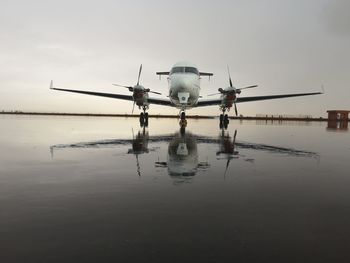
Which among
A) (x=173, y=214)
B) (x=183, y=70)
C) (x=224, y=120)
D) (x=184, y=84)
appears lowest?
(x=173, y=214)

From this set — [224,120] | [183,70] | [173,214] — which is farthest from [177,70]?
[173,214]

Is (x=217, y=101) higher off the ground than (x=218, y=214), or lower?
higher

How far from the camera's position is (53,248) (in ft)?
11.1

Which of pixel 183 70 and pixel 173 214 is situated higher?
pixel 183 70

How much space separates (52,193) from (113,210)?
5.54ft

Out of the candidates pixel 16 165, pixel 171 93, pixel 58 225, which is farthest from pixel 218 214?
pixel 171 93

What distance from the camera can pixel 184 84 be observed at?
27.8m

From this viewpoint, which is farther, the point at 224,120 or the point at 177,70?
the point at 224,120

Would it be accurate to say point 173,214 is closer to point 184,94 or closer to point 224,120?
point 184,94

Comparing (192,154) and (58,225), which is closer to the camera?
(58,225)

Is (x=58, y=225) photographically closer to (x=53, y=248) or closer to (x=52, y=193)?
(x=53, y=248)

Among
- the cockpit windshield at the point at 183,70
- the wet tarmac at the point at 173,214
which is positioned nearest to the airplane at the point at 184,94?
the cockpit windshield at the point at 183,70

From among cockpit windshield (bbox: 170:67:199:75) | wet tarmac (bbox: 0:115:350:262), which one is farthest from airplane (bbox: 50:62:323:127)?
wet tarmac (bbox: 0:115:350:262)

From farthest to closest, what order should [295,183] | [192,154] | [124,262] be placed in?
[192,154], [295,183], [124,262]
